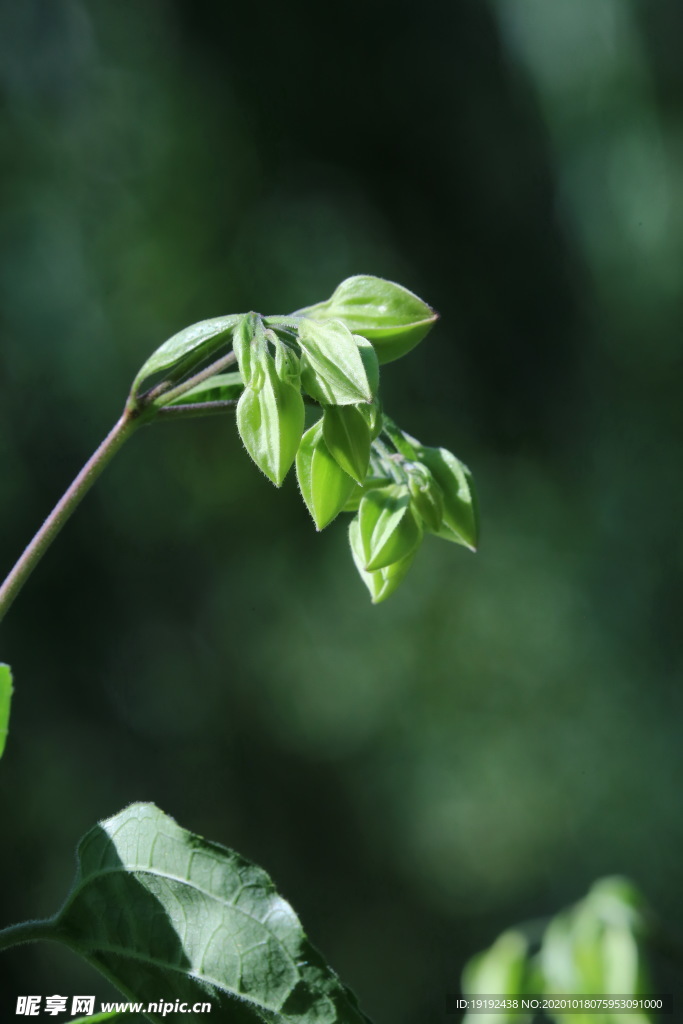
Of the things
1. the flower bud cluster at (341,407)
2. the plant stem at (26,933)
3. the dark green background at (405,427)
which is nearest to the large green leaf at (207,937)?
the plant stem at (26,933)

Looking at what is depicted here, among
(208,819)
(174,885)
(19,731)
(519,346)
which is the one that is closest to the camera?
(174,885)

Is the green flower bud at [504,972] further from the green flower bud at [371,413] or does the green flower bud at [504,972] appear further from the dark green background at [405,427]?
the dark green background at [405,427]

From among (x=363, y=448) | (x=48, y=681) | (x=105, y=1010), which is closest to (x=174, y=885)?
(x=105, y=1010)

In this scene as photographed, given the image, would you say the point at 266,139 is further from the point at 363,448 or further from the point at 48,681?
the point at 363,448

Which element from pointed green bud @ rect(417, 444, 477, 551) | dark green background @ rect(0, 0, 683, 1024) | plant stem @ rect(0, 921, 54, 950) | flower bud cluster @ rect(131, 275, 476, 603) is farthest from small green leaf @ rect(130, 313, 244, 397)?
dark green background @ rect(0, 0, 683, 1024)

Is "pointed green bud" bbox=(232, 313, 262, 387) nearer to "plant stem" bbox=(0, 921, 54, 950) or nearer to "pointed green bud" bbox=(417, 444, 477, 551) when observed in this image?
"pointed green bud" bbox=(417, 444, 477, 551)

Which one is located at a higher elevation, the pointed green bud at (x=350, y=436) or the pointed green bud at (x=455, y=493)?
the pointed green bud at (x=350, y=436)
